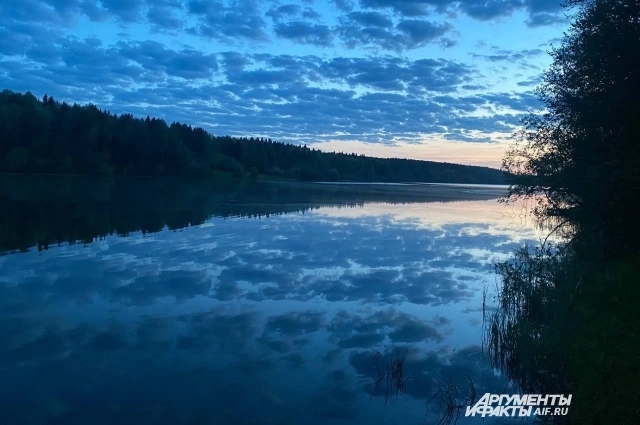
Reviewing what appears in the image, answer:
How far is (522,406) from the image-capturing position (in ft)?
27.5

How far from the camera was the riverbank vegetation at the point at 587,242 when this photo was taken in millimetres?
7344

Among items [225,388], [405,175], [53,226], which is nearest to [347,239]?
[53,226]

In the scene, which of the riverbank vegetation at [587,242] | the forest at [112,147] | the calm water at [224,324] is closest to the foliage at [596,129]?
the riverbank vegetation at [587,242]

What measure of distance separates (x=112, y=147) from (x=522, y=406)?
329ft

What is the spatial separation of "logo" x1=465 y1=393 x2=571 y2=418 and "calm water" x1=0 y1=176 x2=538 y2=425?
20.1 inches

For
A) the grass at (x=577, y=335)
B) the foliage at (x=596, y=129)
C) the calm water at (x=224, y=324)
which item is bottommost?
the calm water at (x=224, y=324)

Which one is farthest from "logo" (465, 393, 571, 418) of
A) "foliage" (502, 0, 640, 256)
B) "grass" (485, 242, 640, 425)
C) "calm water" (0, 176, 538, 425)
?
"foliage" (502, 0, 640, 256)

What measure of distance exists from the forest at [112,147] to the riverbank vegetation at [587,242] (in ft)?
269

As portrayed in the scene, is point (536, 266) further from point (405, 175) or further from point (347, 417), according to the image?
point (405, 175)

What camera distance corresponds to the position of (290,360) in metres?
9.97

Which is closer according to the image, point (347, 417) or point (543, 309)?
point (347, 417)

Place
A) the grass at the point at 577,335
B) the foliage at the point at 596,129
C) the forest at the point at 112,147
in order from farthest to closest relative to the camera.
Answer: the forest at the point at 112,147 → the foliage at the point at 596,129 → the grass at the point at 577,335

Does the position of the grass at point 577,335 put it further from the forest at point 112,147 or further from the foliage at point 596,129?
the forest at point 112,147

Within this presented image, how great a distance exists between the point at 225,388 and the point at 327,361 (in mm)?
2251
